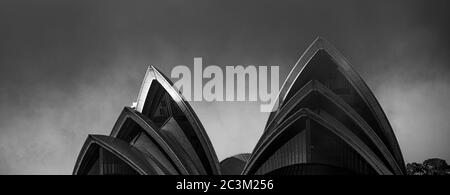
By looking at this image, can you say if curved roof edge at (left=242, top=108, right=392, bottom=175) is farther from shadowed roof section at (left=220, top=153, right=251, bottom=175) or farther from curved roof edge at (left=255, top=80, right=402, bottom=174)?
shadowed roof section at (left=220, top=153, right=251, bottom=175)

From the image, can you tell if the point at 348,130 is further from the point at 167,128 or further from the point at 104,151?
the point at 104,151

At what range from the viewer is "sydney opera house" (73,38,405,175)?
19.2 meters

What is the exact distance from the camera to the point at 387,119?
1975 centimetres

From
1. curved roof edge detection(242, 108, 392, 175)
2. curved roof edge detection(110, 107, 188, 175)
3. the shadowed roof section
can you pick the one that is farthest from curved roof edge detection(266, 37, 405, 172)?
the shadowed roof section

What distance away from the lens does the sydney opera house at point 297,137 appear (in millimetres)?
19188

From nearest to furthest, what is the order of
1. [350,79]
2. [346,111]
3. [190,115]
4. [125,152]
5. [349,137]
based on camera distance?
[349,137], [346,111], [350,79], [125,152], [190,115]

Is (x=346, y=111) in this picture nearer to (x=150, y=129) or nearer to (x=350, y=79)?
(x=350, y=79)

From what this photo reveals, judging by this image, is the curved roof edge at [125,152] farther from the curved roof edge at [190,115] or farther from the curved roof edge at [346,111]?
the curved roof edge at [346,111]

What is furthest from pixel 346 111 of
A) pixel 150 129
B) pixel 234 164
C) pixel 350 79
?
pixel 234 164

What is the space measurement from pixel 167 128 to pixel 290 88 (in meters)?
5.50

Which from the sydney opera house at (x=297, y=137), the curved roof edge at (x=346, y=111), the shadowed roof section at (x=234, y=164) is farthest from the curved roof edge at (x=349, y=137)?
the shadowed roof section at (x=234, y=164)

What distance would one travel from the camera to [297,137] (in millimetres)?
19750

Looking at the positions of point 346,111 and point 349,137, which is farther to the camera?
point 346,111
